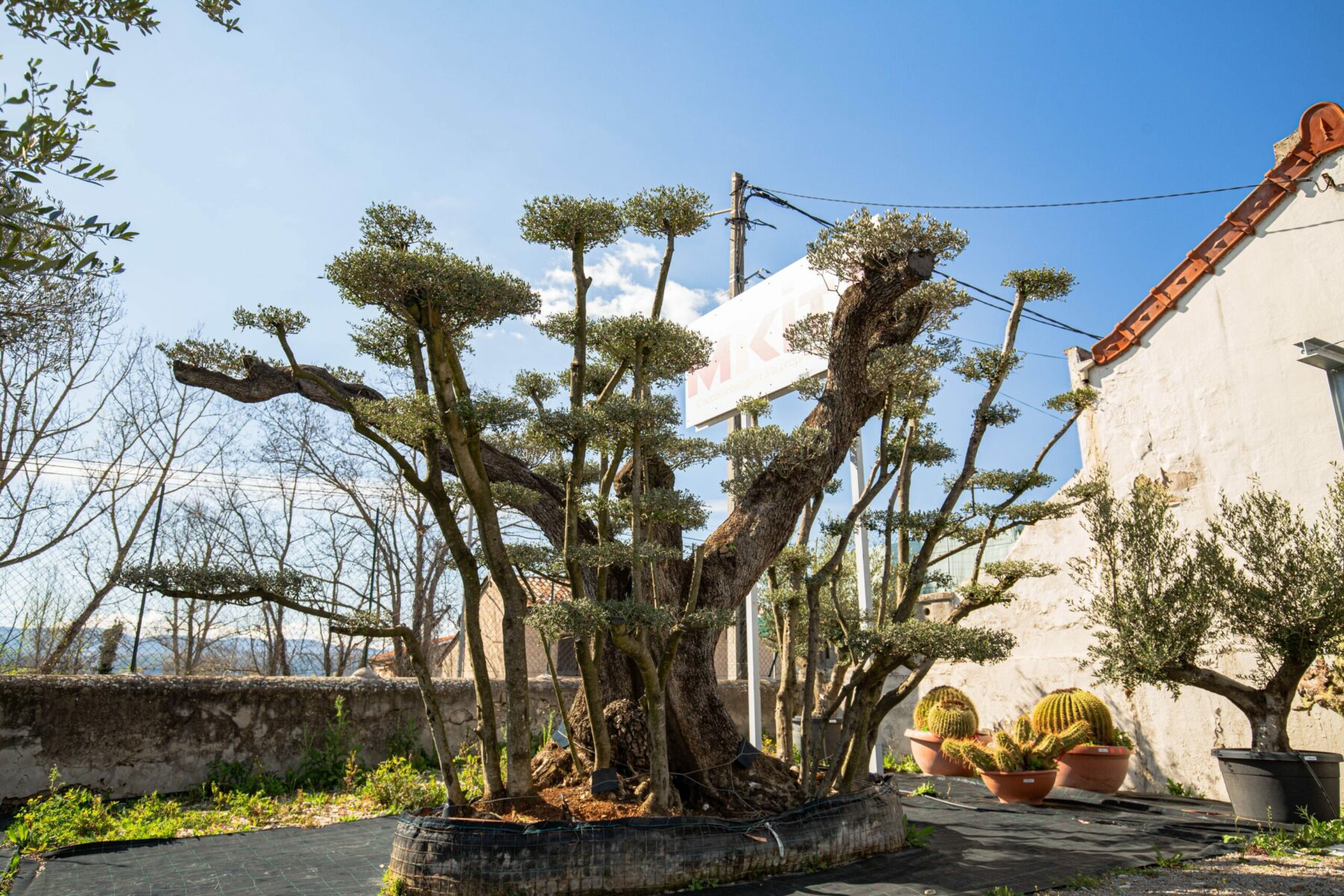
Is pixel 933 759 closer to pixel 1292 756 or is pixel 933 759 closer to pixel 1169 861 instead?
pixel 1292 756

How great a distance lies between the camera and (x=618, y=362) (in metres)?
5.07

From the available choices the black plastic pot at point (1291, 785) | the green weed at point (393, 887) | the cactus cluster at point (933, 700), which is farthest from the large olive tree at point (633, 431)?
the cactus cluster at point (933, 700)

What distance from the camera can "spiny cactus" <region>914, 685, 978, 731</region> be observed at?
26.8ft

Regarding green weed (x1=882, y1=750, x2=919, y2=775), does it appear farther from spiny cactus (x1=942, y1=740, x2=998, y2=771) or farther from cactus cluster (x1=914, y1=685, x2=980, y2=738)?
spiny cactus (x1=942, y1=740, x2=998, y2=771)

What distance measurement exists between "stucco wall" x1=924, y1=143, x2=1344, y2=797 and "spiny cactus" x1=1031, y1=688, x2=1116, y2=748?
0.29 meters

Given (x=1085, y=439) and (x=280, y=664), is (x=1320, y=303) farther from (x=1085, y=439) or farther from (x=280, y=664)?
(x=280, y=664)

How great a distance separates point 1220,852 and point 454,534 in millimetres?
4449

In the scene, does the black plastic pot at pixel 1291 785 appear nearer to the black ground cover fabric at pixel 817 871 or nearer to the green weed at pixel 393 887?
the black ground cover fabric at pixel 817 871

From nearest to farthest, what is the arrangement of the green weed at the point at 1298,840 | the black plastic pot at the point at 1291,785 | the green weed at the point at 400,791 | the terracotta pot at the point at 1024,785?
the green weed at the point at 1298,840 → the black plastic pot at the point at 1291,785 → the green weed at the point at 400,791 → the terracotta pot at the point at 1024,785

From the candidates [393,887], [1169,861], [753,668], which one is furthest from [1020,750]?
[393,887]

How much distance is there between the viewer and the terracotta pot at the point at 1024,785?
6137 millimetres

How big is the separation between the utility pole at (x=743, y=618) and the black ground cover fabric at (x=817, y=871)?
1938 mm

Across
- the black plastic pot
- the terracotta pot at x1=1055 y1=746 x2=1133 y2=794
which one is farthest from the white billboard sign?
the black plastic pot

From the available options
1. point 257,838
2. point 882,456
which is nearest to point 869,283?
point 882,456
